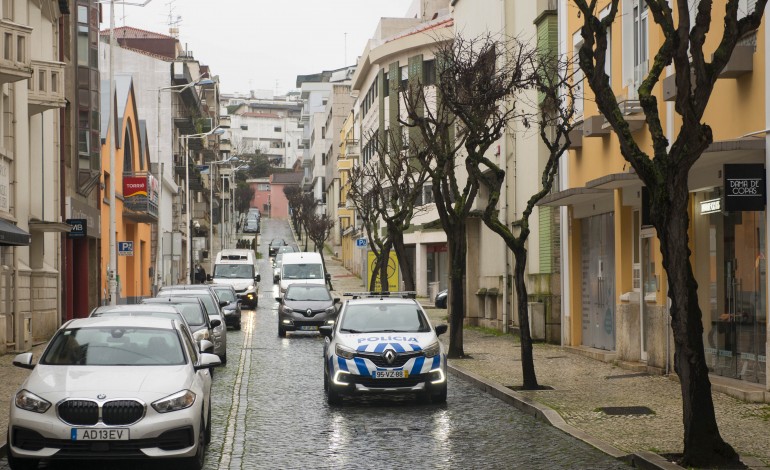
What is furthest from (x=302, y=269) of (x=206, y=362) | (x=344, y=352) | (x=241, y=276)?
(x=206, y=362)

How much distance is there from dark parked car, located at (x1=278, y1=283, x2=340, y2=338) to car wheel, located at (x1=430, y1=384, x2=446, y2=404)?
16.0 m

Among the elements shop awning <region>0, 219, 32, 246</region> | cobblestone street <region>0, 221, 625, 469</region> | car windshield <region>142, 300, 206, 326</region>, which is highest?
shop awning <region>0, 219, 32, 246</region>

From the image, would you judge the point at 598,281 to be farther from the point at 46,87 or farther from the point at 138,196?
the point at 138,196

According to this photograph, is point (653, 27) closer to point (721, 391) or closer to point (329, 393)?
point (721, 391)

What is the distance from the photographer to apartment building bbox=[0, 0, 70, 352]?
86.7ft

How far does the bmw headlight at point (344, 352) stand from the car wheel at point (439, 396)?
1314 millimetres

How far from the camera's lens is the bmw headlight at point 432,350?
17.0m

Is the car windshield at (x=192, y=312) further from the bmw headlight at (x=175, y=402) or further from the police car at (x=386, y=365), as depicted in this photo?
the bmw headlight at (x=175, y=402)

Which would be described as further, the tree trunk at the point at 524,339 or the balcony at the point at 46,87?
the balcony at the point at 46,87

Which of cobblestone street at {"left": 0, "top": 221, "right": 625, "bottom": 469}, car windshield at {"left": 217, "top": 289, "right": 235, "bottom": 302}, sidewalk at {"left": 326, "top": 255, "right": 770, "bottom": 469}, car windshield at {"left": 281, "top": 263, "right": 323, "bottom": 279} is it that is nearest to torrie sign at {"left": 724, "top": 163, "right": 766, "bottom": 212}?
sidewalk at {"left": 326, "top": 255, "right": 770, "bottom": 469}

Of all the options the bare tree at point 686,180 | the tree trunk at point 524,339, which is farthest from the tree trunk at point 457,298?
the bare tree at point 686,180

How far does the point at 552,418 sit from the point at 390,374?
114 inches

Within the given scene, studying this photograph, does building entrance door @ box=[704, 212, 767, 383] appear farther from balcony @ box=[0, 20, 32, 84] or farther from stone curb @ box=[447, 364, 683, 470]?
balcony @ box=[0, 20, 32, 84]

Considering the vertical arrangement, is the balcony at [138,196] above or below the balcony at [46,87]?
below
